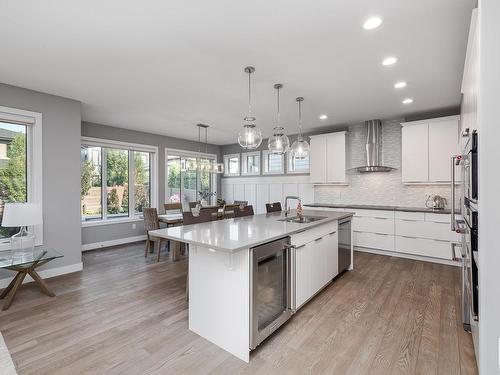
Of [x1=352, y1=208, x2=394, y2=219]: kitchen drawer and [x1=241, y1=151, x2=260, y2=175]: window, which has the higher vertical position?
[x1=241, y1=151, x2=260, y2=175]: window

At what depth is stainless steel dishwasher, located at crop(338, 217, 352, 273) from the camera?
11.5ft

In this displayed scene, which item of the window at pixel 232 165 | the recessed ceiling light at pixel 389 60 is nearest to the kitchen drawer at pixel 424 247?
the recessed ceiling light at pixel 389 60

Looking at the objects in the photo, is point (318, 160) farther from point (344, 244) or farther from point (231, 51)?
point (231, 51)

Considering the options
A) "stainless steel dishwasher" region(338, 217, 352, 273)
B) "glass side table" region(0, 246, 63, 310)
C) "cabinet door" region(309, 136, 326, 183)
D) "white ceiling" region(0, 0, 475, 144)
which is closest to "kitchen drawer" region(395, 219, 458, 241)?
"stainless steel dishwasher" region(338, 217, 352, 273)

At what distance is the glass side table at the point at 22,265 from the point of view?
2.68m

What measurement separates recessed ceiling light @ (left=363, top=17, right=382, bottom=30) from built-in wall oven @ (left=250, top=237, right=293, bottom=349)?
6.24 ft

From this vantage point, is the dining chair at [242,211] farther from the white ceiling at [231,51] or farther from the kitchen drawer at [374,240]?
the kitchen drawer at [374,240]

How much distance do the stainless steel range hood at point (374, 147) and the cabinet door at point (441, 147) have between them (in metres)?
0.77

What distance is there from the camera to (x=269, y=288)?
84.9 inches

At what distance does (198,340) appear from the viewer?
2119 mm

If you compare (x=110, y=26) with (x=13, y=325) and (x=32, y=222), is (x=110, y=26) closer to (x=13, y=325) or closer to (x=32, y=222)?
(x=32, y=222)

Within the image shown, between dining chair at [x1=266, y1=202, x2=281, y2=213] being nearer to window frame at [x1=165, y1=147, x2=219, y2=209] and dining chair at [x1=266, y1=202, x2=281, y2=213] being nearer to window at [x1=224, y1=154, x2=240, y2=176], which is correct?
window frame at [x1=165, y1=147, x2=219, y2=209]

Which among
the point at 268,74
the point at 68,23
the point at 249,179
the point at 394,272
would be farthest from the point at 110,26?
the point at 249,179

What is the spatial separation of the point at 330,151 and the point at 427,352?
412 cm
